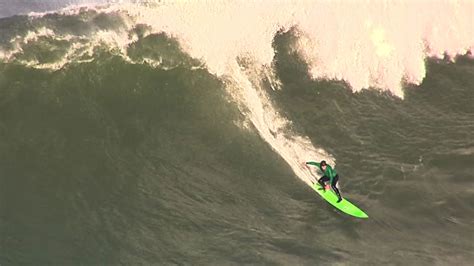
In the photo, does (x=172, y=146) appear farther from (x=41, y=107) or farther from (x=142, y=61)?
(x=41, y=107)

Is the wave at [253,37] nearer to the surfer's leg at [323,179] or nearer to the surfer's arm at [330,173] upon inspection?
the surfer's arm at [330,173]

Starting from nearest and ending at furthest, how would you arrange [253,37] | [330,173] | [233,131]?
[253,37], [330,173], [233,131]

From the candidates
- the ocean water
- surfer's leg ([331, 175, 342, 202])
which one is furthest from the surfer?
the ocean water

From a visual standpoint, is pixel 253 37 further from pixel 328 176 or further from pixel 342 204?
pixel 342 204

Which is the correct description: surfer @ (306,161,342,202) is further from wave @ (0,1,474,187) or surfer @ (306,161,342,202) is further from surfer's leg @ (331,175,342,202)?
wave @ (0,1,474,187)

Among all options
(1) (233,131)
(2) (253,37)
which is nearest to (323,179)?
(1) (233,131)

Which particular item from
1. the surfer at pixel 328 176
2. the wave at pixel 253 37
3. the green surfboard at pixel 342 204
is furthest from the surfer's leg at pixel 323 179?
the wave at pixel 253 37
